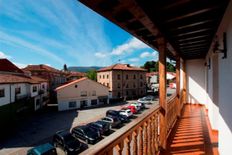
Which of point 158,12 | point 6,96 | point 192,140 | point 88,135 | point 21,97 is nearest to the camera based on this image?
point 158,12

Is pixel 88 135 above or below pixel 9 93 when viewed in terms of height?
below

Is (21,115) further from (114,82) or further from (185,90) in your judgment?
(185,90)

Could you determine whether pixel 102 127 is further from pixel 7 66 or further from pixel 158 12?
pixel 7 66

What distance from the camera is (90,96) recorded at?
19766 millimetres

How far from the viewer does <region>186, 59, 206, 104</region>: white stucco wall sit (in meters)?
7.46

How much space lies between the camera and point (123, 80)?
24.4 metres

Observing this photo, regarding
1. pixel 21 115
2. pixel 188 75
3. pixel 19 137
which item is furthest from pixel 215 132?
pixel 21 115

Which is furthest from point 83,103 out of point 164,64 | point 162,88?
point 164,64

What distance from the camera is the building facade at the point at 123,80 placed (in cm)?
2331

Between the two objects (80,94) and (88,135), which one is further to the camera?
(80,94)

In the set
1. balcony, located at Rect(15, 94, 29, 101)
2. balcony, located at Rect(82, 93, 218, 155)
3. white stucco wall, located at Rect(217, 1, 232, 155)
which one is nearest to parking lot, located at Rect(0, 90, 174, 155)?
balcony, located at Rect(15, 94, 29, 101)

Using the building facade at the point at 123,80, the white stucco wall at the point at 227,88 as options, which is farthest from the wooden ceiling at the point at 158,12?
the building facade at the point at 123,80

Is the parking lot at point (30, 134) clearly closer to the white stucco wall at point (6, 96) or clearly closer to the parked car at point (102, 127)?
the white stucco wall at point (6, 96)

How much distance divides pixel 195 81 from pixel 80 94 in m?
14.5
